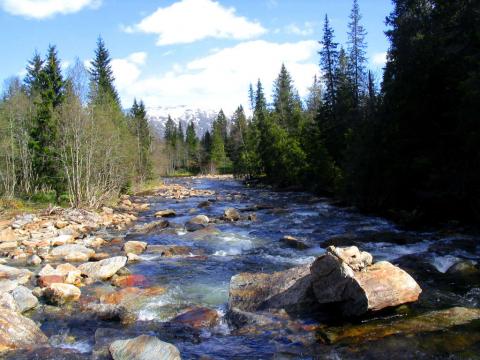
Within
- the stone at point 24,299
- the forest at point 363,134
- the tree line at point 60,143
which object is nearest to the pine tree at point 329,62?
the forest at point 363,134

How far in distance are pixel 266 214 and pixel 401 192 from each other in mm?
8525

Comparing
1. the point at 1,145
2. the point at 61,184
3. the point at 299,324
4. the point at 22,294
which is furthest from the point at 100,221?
the point at 299,324

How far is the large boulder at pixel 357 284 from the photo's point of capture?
8602 millimetres

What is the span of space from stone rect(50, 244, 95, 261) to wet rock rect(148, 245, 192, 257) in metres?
2.42

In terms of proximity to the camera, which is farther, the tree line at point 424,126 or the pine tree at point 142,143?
the pine tree at point 142,143

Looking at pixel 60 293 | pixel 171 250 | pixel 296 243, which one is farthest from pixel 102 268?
pixel 296 243

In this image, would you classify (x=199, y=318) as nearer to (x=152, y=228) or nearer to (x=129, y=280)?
(x=129, y=280)

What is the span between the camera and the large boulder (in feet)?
28.2

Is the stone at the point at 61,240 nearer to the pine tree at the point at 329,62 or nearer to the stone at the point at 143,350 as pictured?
the stone at the point at 143,350

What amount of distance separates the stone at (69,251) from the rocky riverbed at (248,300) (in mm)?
74

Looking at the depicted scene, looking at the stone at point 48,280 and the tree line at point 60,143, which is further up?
the tree line at point 60,143

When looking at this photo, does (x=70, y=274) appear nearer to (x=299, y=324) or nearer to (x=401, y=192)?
(x=299, y=324)

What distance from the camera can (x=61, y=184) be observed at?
106 ft

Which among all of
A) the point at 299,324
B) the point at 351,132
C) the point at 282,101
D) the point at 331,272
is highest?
the point at 282,101
